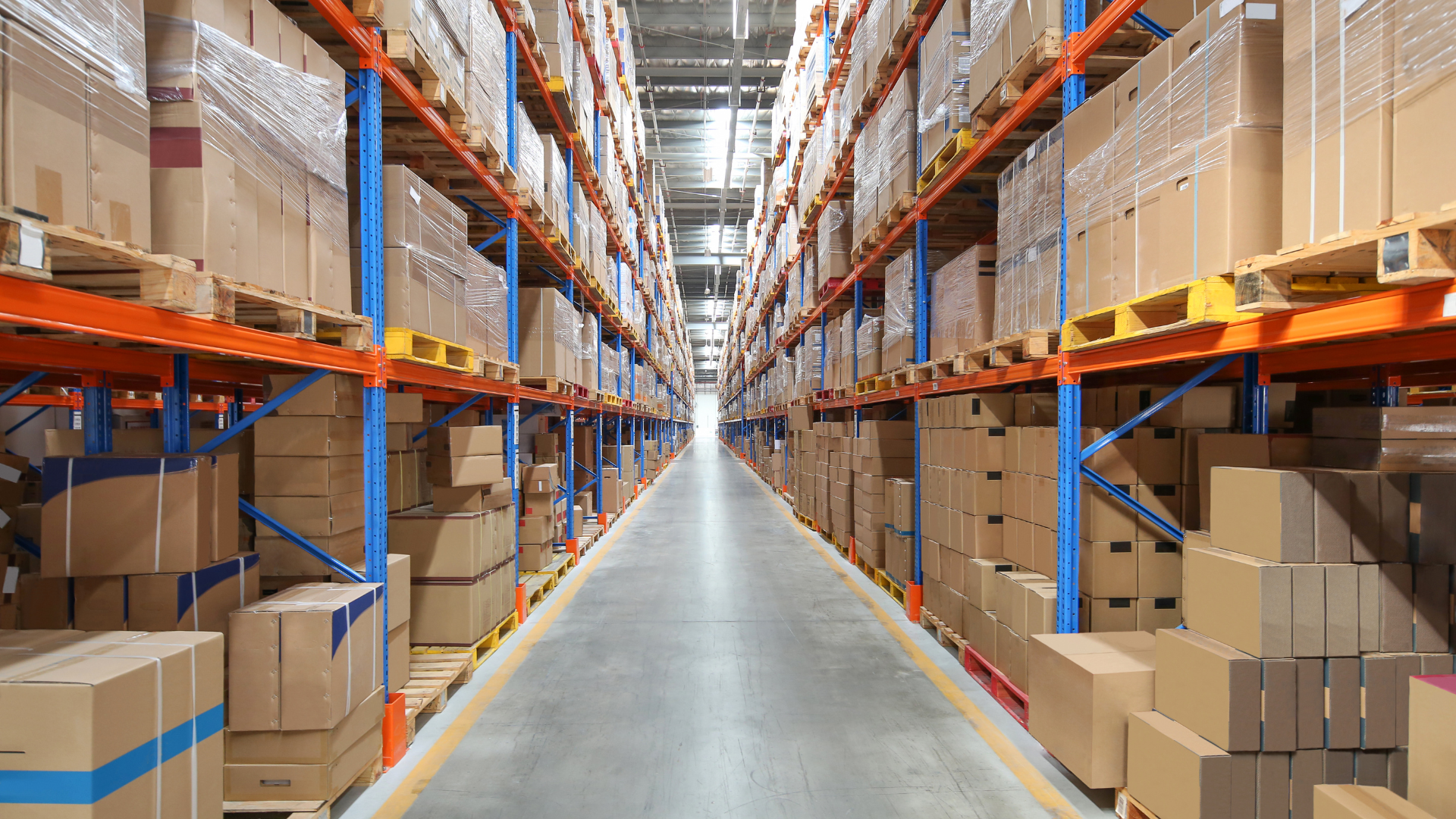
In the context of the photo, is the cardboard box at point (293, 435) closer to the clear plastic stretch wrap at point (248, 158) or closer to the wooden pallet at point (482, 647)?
the clear plastic stretch wrap at point (248, 158)

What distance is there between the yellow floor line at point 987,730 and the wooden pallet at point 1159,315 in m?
2.02

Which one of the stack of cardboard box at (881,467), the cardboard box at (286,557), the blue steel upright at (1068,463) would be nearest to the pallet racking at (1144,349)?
the blue steel upright at (1068,463)

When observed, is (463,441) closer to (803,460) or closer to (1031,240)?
(1031,240)

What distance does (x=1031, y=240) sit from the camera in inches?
146

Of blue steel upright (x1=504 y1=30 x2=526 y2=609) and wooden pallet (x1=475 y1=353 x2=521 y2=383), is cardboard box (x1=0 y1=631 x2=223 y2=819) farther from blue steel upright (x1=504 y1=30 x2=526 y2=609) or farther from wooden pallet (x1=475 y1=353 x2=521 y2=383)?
blue steel upright (x1=504 y1=30 x2=526 y2=609)

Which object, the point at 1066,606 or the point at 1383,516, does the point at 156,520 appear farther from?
the point at 1383,516

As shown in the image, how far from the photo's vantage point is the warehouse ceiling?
12.6 m

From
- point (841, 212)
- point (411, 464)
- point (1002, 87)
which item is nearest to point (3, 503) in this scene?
point (411, 464)

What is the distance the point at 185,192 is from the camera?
2104 millimetres

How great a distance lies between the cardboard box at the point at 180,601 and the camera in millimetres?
2447

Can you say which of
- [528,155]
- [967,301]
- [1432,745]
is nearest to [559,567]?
[528,155]

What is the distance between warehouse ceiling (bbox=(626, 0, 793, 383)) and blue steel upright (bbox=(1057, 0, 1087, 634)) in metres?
8.61

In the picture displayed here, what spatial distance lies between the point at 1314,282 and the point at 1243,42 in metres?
0.90

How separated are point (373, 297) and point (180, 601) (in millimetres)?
1531
